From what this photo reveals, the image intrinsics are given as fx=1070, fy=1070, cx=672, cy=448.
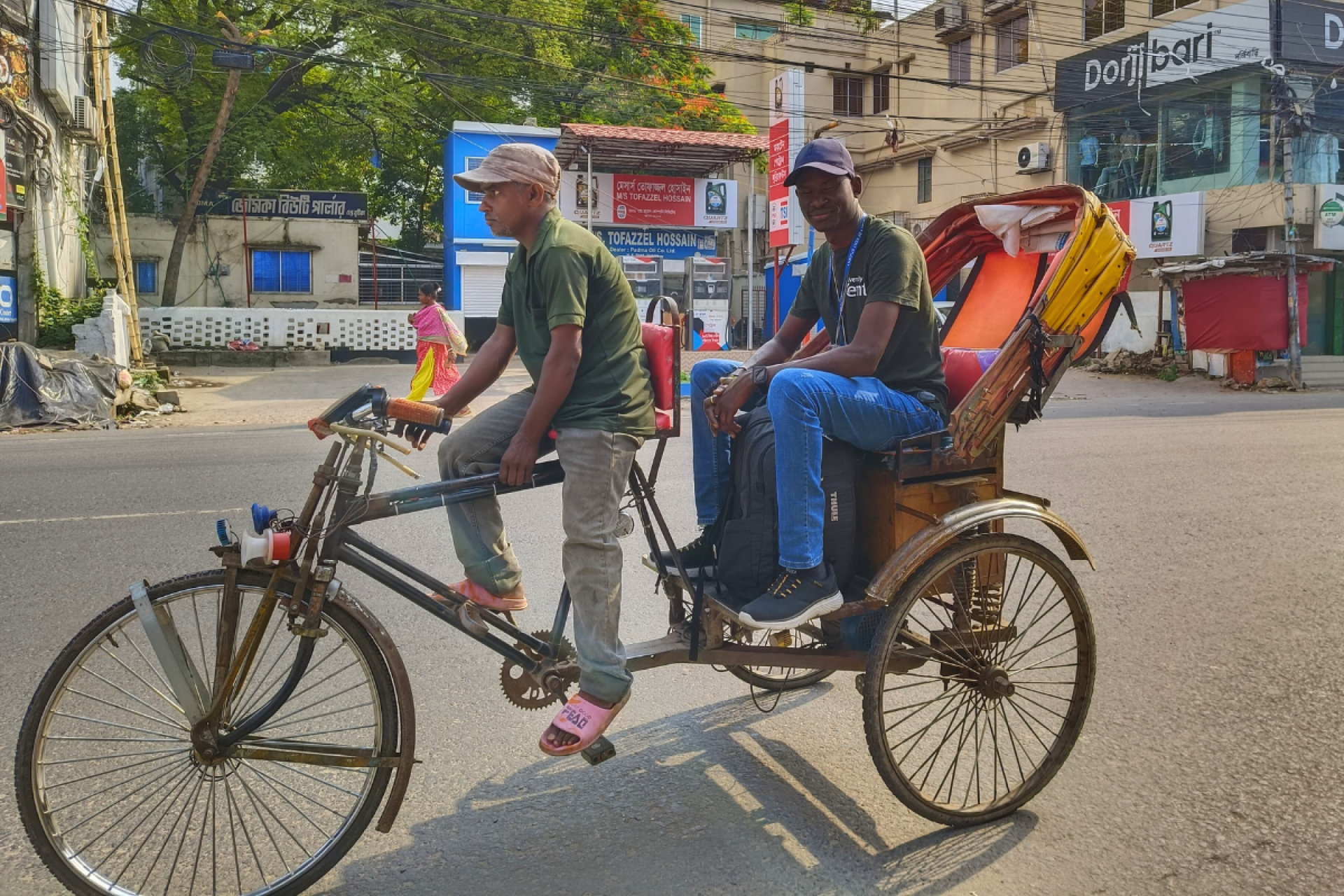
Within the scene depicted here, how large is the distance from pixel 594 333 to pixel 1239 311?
70.0ft

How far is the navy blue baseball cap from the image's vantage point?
3.27m

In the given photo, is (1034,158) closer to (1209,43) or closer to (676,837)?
(1209,43)

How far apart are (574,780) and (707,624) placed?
0.71 meters

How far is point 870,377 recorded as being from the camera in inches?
129

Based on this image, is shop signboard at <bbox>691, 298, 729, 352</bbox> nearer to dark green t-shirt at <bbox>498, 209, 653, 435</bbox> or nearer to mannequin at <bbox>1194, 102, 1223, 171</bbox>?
mannequin at <bbox>1194, 102, 1223, 171</bbox>

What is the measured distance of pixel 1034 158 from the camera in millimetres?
29781

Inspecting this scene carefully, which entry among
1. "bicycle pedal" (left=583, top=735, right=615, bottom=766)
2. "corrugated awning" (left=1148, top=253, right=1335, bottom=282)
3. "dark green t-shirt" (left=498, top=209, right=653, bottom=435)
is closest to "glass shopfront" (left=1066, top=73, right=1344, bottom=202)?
"corrugated awning" (left=1148, top=253, right=1335, bottom=282)

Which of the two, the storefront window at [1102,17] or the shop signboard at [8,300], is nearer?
the shop signboard at [8,300]

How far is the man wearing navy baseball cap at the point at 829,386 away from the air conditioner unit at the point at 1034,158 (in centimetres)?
2860

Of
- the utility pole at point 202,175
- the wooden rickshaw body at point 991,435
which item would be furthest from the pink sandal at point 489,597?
the utility pole at point 202,175

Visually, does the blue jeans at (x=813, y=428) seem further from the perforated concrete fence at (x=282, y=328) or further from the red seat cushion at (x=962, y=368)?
A: the perforated concrete fence at (x=282, y=328)

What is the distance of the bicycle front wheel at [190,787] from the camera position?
2.51m

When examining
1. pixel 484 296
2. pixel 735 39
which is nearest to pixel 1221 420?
pixel 484 296

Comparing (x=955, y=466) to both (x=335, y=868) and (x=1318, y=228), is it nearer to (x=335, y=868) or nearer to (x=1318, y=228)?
(x=335, y=868)
